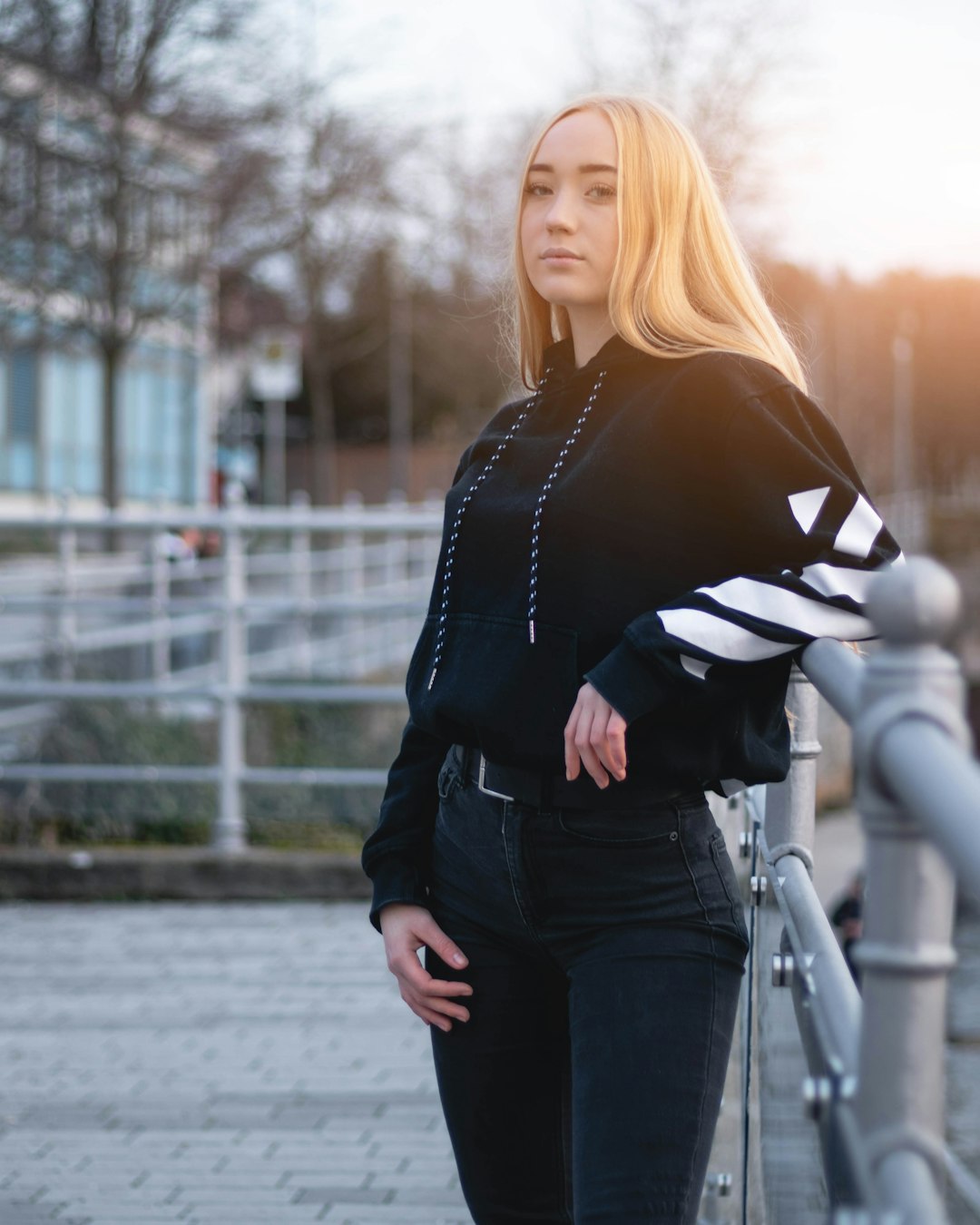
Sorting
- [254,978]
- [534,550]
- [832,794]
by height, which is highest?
[534,550]

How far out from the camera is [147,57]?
1239 cm

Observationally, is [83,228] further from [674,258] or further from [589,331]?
[674,258]

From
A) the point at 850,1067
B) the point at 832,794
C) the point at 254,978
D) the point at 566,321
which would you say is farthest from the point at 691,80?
the point at 850,1067

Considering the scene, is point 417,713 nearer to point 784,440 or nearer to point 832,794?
point 784,440

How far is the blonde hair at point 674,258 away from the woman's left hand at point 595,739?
0.48 m

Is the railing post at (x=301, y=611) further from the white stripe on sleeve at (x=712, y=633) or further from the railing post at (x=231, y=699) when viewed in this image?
the white stripe on sleeve at (x=712, y=633)

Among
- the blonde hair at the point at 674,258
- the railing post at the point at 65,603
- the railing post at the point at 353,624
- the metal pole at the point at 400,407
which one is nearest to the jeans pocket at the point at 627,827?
the blonde hair at the point at 674,258

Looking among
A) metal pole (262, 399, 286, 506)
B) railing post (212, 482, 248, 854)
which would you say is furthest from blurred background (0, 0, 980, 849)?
metal pole (262, 399, 286, 506)

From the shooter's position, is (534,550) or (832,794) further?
(832,794)

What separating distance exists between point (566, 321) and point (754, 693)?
27.7 inches

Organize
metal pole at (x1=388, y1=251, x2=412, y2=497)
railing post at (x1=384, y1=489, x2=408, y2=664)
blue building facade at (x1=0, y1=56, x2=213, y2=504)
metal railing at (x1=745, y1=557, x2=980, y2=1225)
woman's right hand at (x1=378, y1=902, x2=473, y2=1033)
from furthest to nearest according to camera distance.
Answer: metal pole at (x1=388, y1=251, x2=412, y2=497)
railing post at (x1=384, y1=489, x2=408, y2=664)
blue building facade at (x1=0, y1=56, x2=213, y2=504)
woman's right hand at (x1=378, y1=902, x2=473, y2=1033)
metal railing at (x1=745, y1=557, x2=980, y2=1225)

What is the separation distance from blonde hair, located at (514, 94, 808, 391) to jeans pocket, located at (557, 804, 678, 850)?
1.85 feet

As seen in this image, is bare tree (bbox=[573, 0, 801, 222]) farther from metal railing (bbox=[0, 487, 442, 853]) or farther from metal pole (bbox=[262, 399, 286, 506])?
metal pole (bbox=[262, 399, 286, 506])

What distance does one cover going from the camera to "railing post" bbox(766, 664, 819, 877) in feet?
7.29
